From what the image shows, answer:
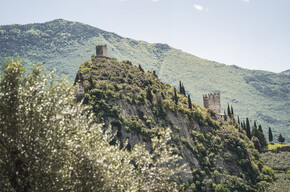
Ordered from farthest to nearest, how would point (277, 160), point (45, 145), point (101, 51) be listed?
point (101, 51) → point (277, 160) → point (45, 145)

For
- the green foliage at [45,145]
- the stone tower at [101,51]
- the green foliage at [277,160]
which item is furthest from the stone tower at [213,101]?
the green foliage at [45,145]

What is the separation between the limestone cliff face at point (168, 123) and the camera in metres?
82.6

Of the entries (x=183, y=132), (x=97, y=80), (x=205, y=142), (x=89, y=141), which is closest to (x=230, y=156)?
(x=205, y=142)

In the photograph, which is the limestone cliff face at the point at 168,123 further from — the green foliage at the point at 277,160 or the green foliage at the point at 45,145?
the green foliage at the point at 45,145

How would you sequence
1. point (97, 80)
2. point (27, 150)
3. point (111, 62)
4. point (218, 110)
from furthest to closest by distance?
1. point (218, 110)
2. point (111, 62)
3. point (97, 80)
4. point (27, 150)

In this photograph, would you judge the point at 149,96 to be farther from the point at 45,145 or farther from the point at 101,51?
the point at 45,145

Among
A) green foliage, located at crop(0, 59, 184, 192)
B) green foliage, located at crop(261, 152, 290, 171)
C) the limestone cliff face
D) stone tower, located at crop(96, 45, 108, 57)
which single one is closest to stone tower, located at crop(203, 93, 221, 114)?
the limestone cliff face

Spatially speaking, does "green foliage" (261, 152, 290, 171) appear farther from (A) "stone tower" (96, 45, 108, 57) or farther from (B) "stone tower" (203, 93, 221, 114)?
(A) "stone tower" (96, 45, 108, 57)

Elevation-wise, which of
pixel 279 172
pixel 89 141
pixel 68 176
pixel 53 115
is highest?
pixel 53 115

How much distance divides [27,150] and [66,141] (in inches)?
82.6

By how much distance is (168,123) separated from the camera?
95.5 metres

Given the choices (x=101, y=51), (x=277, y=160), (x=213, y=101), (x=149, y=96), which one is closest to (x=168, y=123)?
(x=149, y=96)

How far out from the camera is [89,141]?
66.9 ft

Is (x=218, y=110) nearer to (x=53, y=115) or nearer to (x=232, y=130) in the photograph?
(x=232, y=130)
